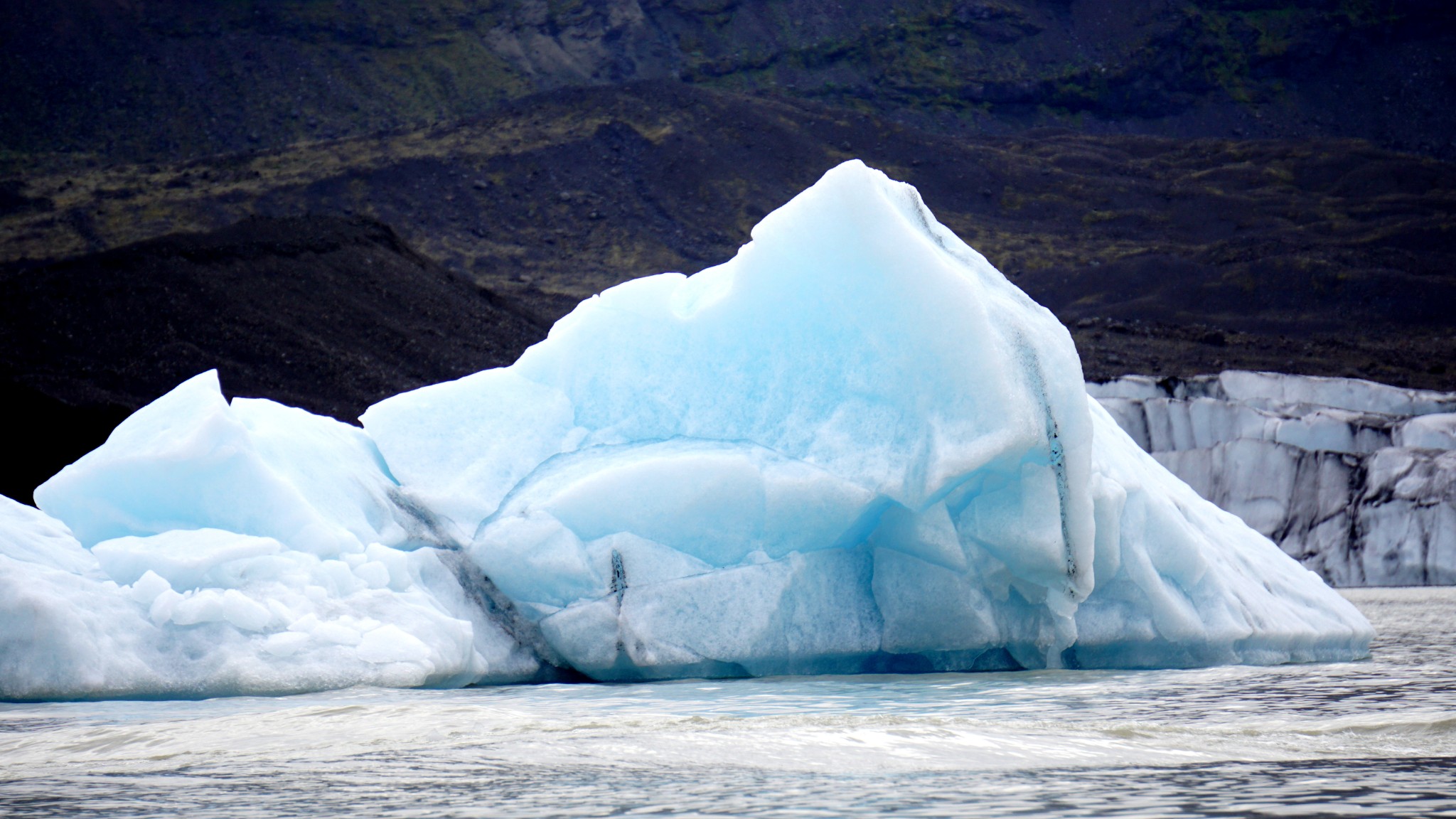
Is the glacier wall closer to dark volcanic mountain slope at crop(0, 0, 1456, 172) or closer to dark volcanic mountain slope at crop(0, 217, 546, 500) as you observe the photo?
dark volcanic mountain slope at crop(0, 217, 546, 500)

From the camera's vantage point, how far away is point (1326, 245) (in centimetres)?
3409

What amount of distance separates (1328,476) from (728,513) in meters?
8.41

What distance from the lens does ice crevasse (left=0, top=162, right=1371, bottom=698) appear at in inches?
211

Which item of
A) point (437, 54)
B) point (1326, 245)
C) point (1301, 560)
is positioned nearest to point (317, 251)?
point (1301, 560)

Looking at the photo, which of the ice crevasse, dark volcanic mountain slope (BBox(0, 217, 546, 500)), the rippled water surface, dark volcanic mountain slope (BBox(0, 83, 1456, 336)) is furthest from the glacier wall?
dark volcanic mountain slope (BBox(0, 83, 1456, 336))

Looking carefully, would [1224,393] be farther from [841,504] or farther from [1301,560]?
[841,504]

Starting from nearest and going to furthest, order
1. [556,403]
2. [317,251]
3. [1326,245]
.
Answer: [556,403] < [317,251] < [1326,245]

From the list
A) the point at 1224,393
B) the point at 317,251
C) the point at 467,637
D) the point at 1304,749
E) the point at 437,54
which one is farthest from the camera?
the point at 437,54

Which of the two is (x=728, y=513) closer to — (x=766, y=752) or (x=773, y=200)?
(x=766, y=752)

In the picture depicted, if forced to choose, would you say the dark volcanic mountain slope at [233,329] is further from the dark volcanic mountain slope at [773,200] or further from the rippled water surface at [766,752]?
the dark volcanic mountain slope at [773,200]

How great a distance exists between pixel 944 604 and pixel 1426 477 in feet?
26.8

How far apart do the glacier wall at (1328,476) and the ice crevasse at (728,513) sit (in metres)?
6.51

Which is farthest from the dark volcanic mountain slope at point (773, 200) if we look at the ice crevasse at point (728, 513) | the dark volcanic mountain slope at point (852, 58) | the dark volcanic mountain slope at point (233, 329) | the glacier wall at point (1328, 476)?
the ice crevasse at point (728, 513)

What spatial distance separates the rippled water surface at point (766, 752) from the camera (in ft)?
9.09
